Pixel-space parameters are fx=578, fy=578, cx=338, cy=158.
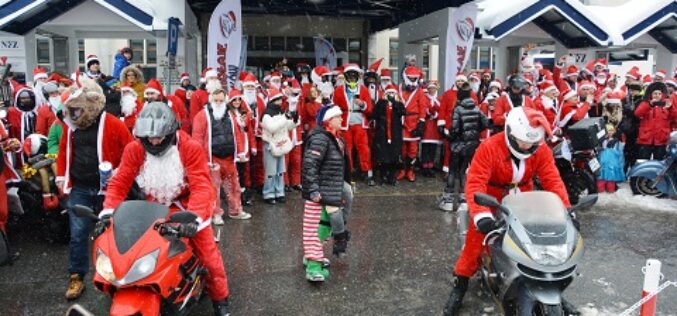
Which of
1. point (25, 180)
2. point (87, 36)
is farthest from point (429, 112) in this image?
point (87, 36)

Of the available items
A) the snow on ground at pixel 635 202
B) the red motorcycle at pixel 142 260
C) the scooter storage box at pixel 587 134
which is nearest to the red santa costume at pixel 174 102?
the red motorcycle at pixel 142 260

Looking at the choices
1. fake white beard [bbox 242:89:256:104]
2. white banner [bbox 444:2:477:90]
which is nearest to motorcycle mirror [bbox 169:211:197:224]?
fake white beard [bbox 242:89:256:104]

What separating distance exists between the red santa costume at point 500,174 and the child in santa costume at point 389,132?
218 inches

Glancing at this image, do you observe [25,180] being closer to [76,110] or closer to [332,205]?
[76,110]

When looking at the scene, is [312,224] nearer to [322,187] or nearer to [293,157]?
[322,187]

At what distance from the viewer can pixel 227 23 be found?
10.6 meters

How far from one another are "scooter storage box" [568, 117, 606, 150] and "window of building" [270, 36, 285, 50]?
15452mm

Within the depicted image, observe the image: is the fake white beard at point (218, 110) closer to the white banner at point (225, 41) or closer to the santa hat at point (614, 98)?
the white banner at point (225, 41)

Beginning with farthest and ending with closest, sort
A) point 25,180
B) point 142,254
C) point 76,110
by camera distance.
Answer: point 25,180, point 76,110, point 142,254

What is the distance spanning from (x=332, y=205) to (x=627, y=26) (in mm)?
12756

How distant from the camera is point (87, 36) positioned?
1606cm

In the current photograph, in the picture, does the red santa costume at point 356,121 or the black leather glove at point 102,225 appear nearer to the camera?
the black leather glove at point 102,225

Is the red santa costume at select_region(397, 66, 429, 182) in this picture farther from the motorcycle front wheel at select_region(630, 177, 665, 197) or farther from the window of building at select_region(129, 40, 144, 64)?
the window of building at select_region(129, 40, 144, 64)

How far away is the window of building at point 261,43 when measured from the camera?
22094mm
